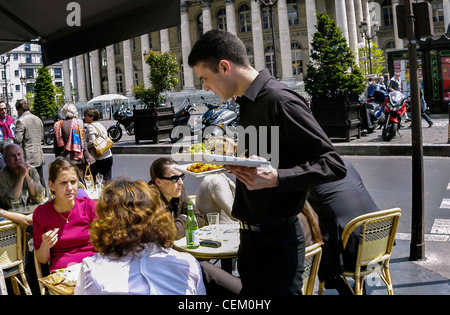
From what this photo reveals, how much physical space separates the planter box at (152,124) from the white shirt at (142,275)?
1468 cm

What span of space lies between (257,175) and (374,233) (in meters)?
1.76

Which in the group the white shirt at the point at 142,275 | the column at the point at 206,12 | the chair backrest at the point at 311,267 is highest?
the column at the point at 206,12

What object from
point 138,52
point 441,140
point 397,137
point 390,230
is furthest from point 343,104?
point 138,52

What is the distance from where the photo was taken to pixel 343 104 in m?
13.2

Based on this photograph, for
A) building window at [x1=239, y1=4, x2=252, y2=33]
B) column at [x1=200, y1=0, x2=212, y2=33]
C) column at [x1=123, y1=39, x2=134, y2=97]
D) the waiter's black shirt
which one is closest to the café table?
the waiter's black shirt

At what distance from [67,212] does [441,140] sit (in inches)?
407

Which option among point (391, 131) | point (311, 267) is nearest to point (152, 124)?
point (391, 131)

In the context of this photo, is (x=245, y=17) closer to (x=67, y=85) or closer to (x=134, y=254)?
(x=67, y=85)

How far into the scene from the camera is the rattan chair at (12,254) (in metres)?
3.80

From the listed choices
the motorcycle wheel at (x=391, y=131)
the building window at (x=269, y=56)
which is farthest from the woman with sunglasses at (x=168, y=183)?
the building window at (x=269, y=56)

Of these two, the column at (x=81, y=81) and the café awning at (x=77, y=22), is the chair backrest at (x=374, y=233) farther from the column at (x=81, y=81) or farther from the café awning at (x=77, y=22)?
the column at (x=81, y=81)

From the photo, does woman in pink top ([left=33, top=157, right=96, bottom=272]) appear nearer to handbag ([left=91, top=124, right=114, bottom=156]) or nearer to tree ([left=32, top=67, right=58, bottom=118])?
handbag ([left=91, top=124, right=114, bottom=156])

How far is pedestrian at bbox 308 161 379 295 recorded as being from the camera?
3.35 m

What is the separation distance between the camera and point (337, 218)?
3406mm
